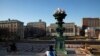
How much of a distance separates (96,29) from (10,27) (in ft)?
132

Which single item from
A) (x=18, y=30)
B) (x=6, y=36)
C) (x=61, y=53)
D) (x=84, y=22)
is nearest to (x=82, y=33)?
(x=84, y=22)

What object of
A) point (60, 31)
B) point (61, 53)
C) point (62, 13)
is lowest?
point (61, 53)

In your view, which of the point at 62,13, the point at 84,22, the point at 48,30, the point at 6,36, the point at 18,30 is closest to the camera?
the point at 62,13

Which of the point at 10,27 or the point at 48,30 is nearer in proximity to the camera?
the point at 10,27

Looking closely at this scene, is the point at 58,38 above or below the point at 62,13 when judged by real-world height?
below

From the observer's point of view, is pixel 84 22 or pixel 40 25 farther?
pixel 84 22

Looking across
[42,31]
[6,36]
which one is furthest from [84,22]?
[6,36]

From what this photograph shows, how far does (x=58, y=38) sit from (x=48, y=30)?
388 feet

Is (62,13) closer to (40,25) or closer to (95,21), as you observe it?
(40,25)

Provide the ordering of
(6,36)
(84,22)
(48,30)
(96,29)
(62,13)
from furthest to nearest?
1. (84,22)
2. (48,30)
3. (96,29)
4. (6,36)
5. (62,13)

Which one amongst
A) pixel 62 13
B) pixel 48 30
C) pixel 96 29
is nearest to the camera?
pixel 62 13

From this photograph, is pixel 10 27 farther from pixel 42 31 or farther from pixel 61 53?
pixel 61 53

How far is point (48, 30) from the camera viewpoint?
133 m

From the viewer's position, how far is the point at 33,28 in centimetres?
13662
